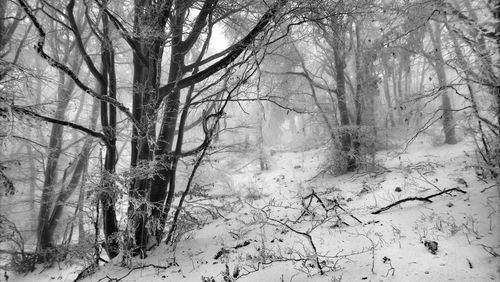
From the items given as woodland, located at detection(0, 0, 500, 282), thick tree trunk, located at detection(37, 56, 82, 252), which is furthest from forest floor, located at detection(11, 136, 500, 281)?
thick tree trunk, located at detection(37, 56, 82, 252)

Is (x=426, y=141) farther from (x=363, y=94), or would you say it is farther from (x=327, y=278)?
(x=327, y=278)

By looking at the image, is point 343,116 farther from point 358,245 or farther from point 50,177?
point 50,177

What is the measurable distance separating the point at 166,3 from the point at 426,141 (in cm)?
1226

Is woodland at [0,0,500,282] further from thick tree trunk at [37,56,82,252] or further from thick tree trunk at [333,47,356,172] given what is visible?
thick tree trunk at [333,47,356,172]

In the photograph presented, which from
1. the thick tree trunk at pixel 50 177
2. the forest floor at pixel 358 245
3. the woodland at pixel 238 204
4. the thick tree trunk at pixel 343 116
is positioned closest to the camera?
the forest floor at pixel 358 245

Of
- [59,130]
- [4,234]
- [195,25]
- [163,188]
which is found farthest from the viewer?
[59,130]

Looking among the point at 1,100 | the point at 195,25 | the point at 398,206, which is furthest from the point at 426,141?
the point at 1,100

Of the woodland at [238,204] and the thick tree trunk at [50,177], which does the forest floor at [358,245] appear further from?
the thick tree trunk at [50,177]

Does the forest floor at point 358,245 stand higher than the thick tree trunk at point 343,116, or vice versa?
the thick tree trunk at point 343,116

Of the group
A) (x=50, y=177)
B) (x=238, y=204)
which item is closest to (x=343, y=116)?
(x=238, y=204)

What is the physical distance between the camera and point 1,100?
9.60 feet

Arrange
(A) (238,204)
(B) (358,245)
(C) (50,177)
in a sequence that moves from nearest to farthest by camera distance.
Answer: (B) (358,245), (A) (238,204), (C) (50,177)

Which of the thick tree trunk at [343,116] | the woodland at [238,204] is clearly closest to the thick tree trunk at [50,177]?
the woodland at [238,204]

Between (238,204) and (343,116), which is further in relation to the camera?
(343,116)
